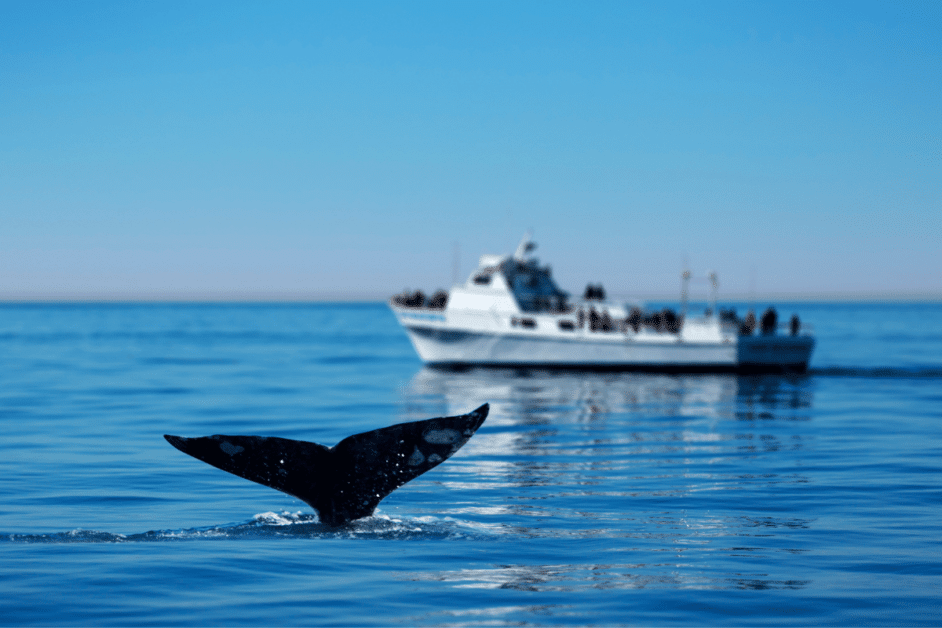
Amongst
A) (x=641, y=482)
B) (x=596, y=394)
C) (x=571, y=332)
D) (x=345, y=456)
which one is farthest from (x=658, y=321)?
(x=345, y=456)

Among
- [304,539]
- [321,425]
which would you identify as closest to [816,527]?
[304,539]

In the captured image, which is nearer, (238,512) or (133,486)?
(238,512)

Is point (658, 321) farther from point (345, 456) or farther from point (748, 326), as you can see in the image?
point (345, 456)

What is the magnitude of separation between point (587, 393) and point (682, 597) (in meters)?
28.7

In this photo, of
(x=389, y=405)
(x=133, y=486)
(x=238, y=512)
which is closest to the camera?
(x=238, y=512)

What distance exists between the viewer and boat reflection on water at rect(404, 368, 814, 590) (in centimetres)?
979

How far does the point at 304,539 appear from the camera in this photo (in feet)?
35.5

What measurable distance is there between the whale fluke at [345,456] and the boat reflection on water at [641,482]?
1.17 m

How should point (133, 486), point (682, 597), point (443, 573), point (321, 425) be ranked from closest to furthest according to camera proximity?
point (682, 597) → point (443, 573) → point (133, 486) → point (321, 425)

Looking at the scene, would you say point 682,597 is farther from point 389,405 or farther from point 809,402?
point 809,402

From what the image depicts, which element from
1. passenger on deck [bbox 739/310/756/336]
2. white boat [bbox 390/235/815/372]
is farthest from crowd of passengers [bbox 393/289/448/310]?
passenger on deck [bbox 739/310/756/336]

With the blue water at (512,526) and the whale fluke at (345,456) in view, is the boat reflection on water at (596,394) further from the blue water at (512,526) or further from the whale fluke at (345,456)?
the whale fluke at (345,456)

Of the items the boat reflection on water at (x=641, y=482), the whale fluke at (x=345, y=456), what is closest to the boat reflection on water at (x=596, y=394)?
the boat reflection on water at (x=641, y=482)

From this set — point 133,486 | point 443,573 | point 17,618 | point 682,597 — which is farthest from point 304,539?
point 133,486
